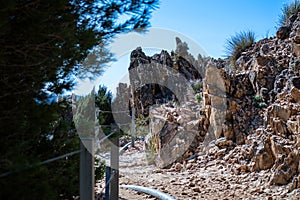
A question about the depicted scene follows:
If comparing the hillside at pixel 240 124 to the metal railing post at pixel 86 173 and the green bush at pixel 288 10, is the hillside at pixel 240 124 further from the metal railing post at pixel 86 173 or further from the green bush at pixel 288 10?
the metal railing post at pixel 86 173

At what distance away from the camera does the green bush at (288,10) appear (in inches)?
219

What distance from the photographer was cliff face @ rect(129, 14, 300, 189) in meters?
3.51

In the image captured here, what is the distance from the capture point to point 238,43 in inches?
240

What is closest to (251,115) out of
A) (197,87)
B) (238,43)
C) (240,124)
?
(240,124)

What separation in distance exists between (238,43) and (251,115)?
7.02ft

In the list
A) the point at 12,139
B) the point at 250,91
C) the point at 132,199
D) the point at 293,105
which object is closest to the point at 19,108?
the point at 12,139

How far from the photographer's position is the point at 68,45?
4.20ft

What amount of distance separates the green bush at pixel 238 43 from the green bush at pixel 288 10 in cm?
58

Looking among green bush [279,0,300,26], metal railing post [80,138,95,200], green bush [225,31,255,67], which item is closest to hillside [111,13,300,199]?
green bush [225,31,255,67]

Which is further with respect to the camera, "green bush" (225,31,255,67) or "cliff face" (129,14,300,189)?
"green bush" (225,31,255,67)

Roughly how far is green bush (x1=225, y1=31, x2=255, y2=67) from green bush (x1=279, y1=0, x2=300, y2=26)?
1.91 feet

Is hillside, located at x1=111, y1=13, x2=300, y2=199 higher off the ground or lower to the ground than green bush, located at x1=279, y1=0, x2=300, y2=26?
lower

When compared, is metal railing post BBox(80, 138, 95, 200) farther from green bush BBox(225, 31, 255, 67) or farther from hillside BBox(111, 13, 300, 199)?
green bush BBox(225, 31, 255, 67)

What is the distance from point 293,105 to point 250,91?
1.07m
